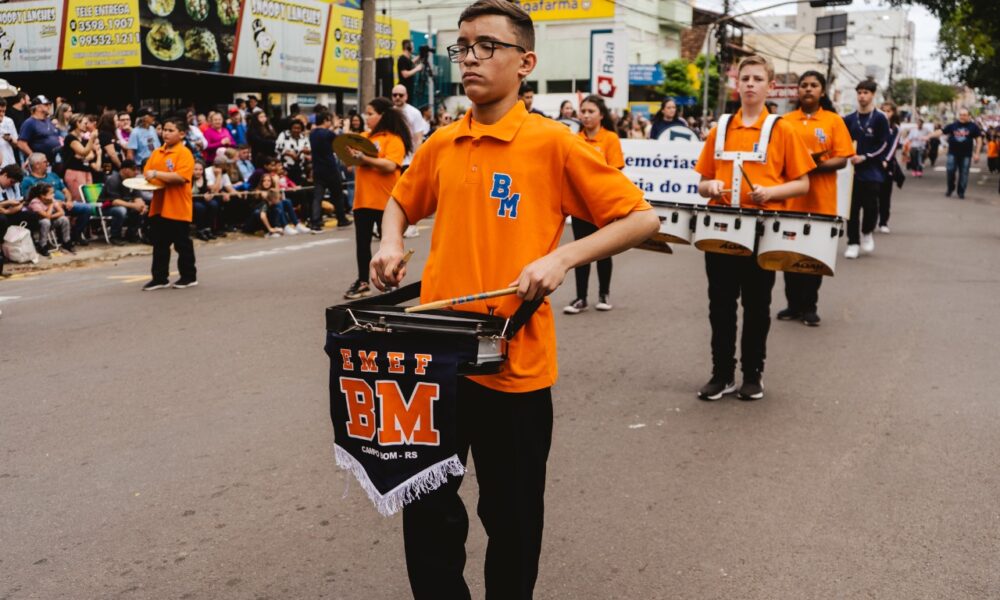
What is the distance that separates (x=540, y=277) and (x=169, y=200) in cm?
853

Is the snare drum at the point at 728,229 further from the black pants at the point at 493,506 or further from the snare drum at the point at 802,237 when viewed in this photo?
the black pants at the point at 493,506

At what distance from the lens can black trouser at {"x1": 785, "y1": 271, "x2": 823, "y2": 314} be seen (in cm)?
852

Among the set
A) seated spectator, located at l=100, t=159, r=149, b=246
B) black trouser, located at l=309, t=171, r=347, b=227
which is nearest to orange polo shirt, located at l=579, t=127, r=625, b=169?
seated spectator, located at l=100, t=159, r=149, b=246

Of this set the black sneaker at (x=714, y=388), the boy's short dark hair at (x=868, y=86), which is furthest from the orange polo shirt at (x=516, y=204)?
the boy's short dark hair at (x=868, y=86)

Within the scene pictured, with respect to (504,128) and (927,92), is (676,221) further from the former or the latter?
(927,92)

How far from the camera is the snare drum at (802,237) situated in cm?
562

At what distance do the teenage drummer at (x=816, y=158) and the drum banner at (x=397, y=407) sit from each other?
549 centimetres

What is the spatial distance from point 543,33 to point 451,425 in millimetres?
63327

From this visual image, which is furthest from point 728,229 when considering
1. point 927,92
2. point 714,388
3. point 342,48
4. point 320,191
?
point 927,92

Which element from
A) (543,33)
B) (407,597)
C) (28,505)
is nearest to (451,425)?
(407,597)

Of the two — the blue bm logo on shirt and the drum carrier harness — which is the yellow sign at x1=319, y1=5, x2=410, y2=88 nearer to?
the drum carrier harness

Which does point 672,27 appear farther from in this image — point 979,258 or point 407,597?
point 407,597

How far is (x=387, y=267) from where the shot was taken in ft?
9.34

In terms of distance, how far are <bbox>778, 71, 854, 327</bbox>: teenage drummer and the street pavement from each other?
0.26 metres
